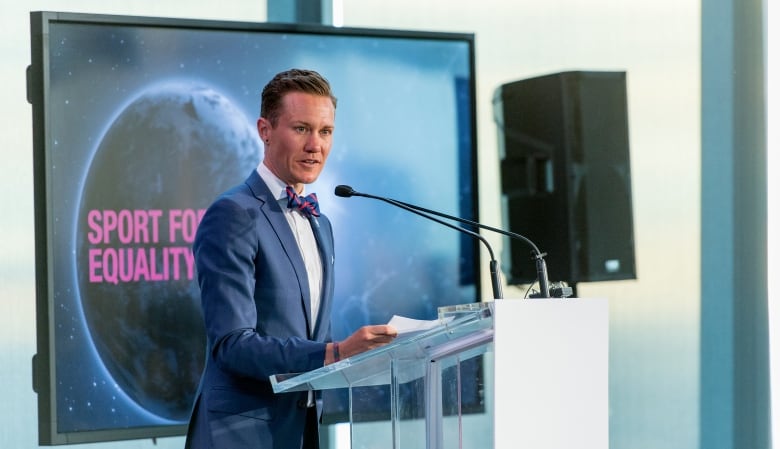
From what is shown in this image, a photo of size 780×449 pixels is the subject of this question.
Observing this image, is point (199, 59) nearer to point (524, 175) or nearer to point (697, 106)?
point (524, 175)

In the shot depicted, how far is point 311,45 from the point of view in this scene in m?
4.05

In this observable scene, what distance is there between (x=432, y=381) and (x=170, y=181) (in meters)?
2.17

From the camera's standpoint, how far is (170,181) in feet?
12.6

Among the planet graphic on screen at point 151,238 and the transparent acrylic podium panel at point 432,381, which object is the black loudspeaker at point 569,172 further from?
the transparent acrylic podium panel at point 432,381

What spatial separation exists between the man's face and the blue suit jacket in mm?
188

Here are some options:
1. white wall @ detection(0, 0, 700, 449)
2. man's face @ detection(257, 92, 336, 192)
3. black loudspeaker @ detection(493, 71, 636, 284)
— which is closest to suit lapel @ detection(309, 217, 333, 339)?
man's face @ detection(257, 92, 336, 192)

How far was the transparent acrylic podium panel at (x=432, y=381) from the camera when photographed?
72.9 inches

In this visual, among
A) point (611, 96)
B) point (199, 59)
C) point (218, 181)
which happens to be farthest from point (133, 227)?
point (611, 96)

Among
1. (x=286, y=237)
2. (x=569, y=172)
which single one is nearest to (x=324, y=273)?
(x=286, y=237)

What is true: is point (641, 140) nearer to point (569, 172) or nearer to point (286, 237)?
point (569, 172)

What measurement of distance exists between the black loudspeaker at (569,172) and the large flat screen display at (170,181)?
308mm

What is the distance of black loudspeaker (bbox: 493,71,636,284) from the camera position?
14.1ft

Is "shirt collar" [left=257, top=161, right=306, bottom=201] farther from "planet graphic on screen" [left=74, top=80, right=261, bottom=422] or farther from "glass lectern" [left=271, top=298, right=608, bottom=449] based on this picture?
"planet graphic on screen" [left=74, top=80, right=261, bottom=422]

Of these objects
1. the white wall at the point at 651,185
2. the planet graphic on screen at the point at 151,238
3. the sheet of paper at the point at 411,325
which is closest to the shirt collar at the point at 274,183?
the sheet of paper at the point at 411,325
